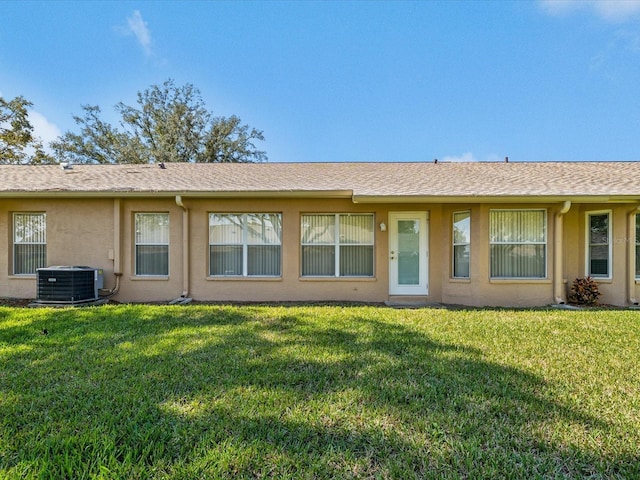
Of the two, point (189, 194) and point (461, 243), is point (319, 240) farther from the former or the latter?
point (461, 243)

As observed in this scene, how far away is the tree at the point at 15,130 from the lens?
21.3 m

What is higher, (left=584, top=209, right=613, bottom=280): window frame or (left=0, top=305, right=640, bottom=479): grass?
(left=584, top=209, right=613, bottom=280): window frame

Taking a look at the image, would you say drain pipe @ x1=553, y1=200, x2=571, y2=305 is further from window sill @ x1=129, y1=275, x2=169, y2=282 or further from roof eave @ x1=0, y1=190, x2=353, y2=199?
window sill @ x1=129, y1=275, x2=169, y2=282

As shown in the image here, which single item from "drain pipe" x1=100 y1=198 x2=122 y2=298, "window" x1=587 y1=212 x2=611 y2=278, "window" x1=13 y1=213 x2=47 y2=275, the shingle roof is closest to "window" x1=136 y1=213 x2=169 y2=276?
"drain pipe" x1=100 y1=198 x2=122 y2=298

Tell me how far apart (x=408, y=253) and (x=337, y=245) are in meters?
1.87

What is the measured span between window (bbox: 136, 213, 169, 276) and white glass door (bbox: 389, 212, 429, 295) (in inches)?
233

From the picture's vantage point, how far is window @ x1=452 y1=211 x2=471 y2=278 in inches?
328

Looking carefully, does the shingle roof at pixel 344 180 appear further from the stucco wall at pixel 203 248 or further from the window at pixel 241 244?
the window at pixel 241 244

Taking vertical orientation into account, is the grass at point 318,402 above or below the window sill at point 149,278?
below

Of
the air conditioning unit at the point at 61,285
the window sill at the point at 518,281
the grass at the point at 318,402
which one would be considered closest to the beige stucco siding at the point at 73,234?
the air conditioning unit at the point at 61,285

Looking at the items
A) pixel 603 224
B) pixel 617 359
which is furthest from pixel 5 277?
pixel 603 224

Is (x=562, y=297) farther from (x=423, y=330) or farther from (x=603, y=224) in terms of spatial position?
(x=423, y=330)

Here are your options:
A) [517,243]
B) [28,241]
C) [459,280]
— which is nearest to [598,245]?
[517,243]

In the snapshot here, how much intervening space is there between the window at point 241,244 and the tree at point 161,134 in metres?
21.2
